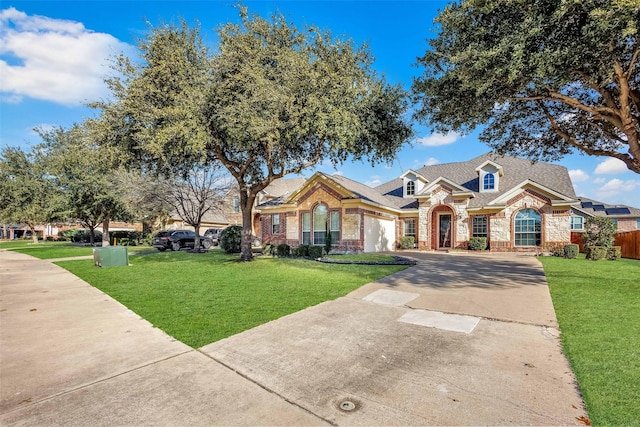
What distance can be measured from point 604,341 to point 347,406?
4.30 meters

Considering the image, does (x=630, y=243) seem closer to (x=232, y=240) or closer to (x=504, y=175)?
(x=504, y=175)

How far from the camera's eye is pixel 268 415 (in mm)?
3051

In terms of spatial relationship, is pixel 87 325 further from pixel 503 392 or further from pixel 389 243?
pixel 389 243

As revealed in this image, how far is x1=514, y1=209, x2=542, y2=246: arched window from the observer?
67.1 feet

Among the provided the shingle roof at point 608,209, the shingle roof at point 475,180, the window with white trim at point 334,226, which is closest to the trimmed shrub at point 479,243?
the shingle roof at point 475,180

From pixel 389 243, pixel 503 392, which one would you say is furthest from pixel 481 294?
pixel 389 243

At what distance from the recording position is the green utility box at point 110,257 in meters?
14.7

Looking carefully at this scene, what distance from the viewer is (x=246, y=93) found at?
11695mm

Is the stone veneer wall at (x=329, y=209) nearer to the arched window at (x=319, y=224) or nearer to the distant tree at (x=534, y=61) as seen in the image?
the arched window at (x=319, y=224)

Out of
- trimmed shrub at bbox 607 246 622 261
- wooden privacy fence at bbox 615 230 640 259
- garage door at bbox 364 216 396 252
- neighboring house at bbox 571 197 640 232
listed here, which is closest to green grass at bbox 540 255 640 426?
trimmed shrub at bbox 607 246 622 261

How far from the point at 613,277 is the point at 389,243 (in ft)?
46.2

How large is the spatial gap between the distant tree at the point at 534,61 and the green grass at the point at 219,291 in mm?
6660

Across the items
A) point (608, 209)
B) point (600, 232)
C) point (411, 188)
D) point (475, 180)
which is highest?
point (475, 180)

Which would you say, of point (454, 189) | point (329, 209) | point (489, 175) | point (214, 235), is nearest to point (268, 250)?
point (329, 209)
